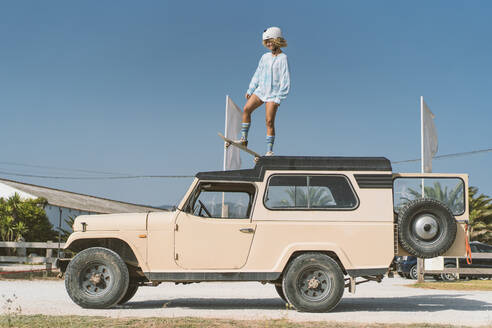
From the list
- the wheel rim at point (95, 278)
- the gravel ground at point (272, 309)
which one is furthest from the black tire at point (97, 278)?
the gravel ground at point (272, 309)

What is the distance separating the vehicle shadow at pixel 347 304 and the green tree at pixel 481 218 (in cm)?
2755

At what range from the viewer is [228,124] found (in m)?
16.0

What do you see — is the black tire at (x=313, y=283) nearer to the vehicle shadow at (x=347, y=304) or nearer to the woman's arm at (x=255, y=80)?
the vehicle shadow at (x=347, y=304)

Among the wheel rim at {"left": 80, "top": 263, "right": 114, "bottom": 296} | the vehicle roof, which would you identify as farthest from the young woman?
the wheel rim at {"left": 80, "top": 263, "right": 114, "bottom": 296}

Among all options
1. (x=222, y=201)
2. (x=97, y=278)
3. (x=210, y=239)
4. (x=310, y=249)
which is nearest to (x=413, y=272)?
(x=310, y=249)

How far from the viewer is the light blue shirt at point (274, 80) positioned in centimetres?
1000

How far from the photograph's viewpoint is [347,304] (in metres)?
10.0

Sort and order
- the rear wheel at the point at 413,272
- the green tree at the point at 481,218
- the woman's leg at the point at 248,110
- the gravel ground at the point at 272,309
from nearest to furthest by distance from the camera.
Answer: the gravel ground at the point at 272,309 < the woman's leg at the point at 248,110 < the rear wheel at the point at 413,272 < the green tree at the point at 481,218

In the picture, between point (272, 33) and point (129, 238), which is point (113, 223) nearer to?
point (129, 238)

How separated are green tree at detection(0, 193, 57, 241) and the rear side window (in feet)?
61.3

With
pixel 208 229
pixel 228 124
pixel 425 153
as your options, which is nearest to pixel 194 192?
pixel 208 229

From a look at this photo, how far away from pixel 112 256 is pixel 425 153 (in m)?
12.9

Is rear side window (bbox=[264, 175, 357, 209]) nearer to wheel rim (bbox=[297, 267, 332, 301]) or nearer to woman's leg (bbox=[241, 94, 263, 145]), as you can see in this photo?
wheel rim (bbox=[297, 267, 332, 301])

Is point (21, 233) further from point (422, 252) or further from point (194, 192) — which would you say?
point (422, 252)
